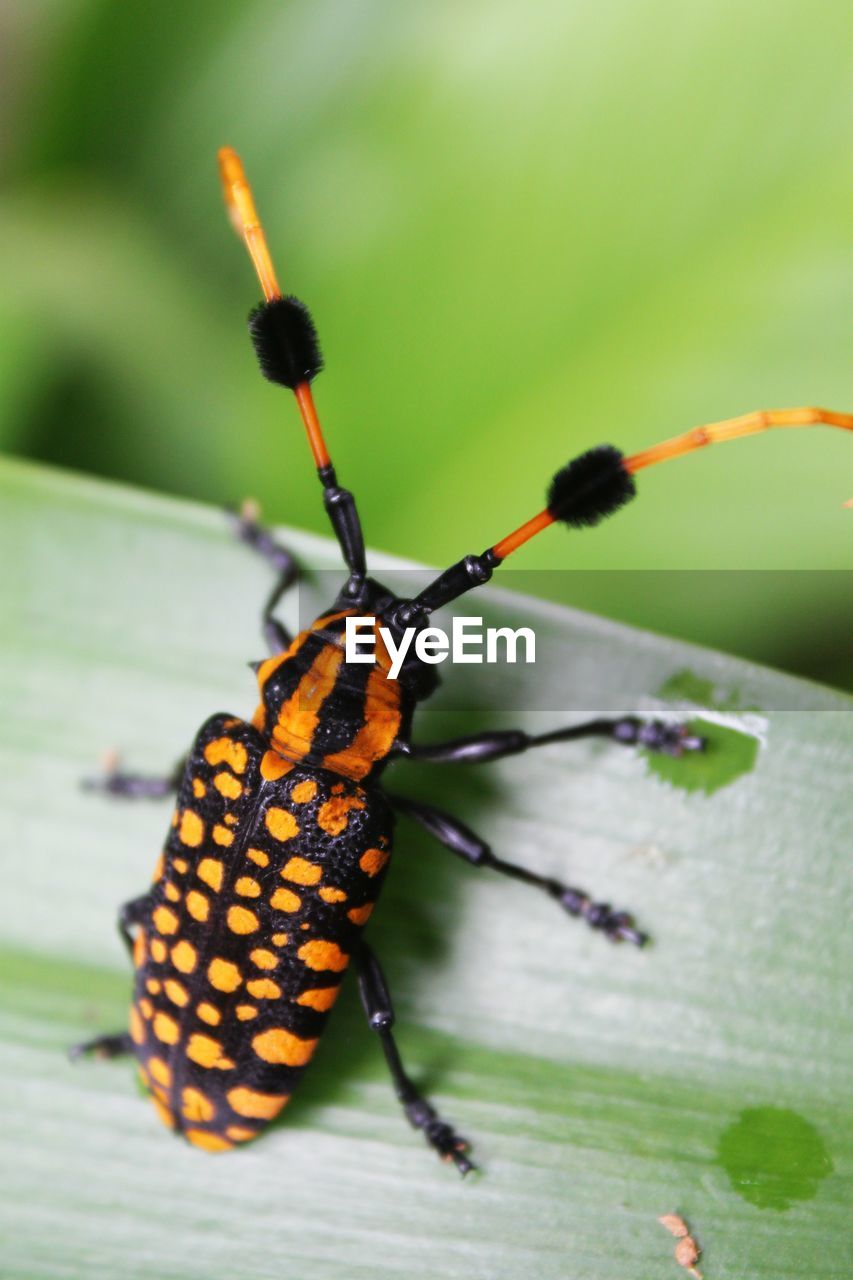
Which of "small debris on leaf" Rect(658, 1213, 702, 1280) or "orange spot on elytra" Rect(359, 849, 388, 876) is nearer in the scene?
"small debris on leaf" Rect(658, 1213, 702, 1280)

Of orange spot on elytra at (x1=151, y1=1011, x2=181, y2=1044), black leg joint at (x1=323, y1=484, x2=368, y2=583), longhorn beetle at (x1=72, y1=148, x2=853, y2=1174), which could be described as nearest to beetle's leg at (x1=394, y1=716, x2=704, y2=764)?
longhorn beetle at (x1=72, y1=148, x2=853, y2=1174)

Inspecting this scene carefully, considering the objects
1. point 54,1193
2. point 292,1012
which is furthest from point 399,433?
point 54,1193

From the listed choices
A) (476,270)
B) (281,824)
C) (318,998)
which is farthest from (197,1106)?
(476,270)

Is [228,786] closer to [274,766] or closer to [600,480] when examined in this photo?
[274,766]

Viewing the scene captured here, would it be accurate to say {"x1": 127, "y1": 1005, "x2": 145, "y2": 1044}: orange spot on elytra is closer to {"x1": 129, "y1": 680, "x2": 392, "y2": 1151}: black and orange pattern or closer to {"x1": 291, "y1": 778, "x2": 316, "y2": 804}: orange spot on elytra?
{"x1": 129, "y1": 680, "x2": 392, "y2": 1151}: black and orange pattern

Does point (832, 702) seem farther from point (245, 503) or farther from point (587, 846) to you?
point (245, 503)

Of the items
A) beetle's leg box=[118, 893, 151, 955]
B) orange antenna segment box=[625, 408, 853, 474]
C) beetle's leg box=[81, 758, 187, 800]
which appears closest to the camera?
orange antenna segment box=[625, 408, 853, 474]
